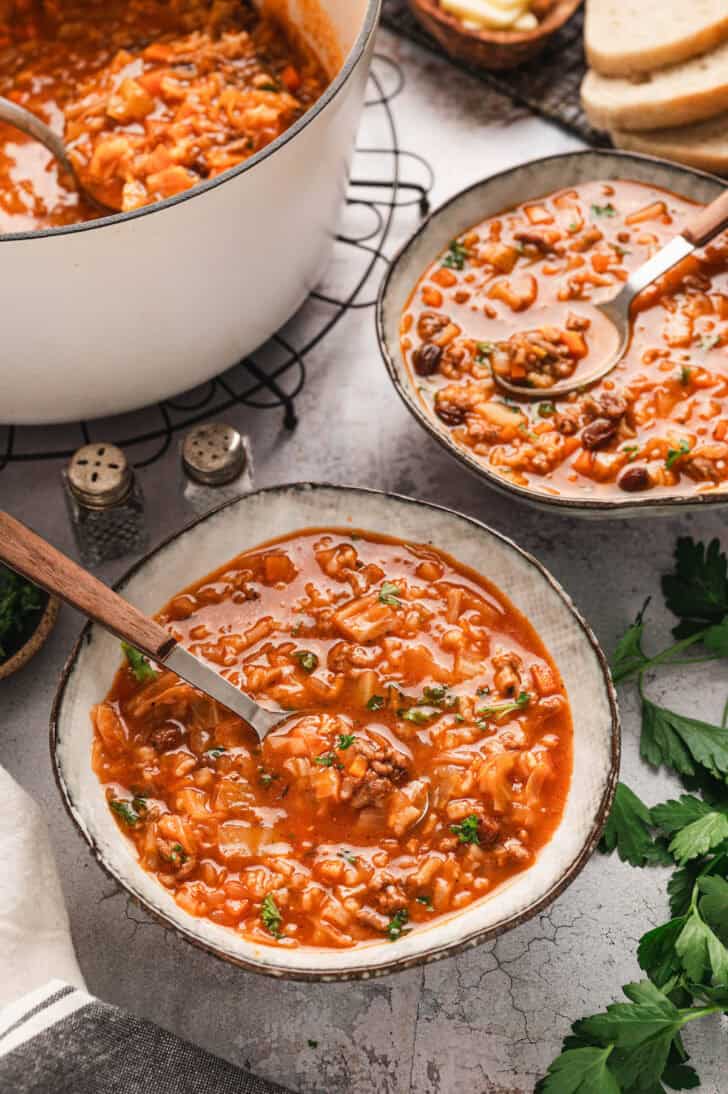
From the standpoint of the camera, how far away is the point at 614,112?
4.25m

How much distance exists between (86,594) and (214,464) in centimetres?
77

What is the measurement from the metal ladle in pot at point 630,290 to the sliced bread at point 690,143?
478mm

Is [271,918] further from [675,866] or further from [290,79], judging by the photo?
[290,79]

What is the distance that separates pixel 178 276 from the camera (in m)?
3.07

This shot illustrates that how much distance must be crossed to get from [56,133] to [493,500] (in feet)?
6.18

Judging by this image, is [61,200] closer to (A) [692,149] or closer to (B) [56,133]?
(B) [56,133]

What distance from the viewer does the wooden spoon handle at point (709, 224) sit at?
11.6 ft

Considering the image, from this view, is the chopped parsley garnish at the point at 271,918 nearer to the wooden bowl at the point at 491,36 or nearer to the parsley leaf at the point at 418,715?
the parsley leaf at the point at 418,715

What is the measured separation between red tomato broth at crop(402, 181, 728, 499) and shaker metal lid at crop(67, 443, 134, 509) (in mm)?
943

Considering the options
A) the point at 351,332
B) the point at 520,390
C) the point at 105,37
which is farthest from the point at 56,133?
the point at 520,390

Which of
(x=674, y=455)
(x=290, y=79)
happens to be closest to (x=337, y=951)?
(x=674, y=455)

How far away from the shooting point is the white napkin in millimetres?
2625

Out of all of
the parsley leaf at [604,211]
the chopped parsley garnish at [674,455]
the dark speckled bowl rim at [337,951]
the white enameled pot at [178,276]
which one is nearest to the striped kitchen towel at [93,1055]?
the dark speckled bowl rim at [337,951]

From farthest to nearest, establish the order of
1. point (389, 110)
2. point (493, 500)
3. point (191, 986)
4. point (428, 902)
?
1. point (389, 110)
2. point (493, 500)
3. point (191, 986)
4. point (428, 902)
